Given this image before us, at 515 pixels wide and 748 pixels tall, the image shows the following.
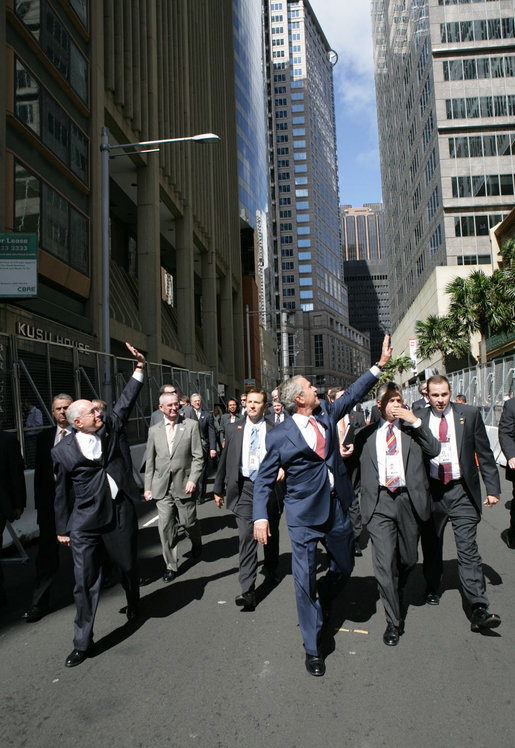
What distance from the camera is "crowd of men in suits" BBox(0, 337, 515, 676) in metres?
4.05

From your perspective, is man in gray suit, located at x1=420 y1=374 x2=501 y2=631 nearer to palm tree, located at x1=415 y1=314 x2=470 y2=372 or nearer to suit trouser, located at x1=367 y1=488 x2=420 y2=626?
suit trouser, located at x1=367 y1=488 x2=420 y2=626

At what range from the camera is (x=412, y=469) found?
14.8 ft

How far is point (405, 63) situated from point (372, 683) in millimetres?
73586

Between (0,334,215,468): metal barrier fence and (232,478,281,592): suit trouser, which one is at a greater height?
(0,334,215,468): metal barrier fence

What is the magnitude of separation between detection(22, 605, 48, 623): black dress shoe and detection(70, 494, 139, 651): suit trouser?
0.90 metres

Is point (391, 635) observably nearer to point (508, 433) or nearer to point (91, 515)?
point (91, 515)

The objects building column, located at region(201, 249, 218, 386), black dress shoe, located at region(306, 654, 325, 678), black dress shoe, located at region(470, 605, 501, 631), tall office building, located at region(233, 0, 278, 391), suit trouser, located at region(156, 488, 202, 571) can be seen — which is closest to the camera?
black dress shoe, located at region(306, 654, 325, 678)

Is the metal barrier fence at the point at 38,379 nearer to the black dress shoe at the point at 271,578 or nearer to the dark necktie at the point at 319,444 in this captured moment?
the black dress shoe at the point at 271,578

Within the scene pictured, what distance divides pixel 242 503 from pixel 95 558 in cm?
167

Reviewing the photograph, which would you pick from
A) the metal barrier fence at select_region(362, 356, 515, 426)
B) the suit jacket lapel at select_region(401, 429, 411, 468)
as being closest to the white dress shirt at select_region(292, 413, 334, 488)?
the suit jacket lapel at select_region(401, 429, 411, 468)

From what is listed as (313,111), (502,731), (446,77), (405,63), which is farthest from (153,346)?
(313,111)

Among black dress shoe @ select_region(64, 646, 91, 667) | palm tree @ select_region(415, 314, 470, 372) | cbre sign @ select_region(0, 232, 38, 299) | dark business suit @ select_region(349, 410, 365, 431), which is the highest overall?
palm tree @ select_region(415, 314, 470, 372)

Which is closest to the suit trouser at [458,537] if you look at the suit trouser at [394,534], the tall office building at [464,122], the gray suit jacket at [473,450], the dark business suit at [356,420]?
the gray suit jacket at [473,450]

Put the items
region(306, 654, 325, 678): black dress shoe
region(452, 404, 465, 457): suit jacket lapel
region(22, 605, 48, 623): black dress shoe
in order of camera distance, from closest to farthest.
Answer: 1. region(306, 654, 325, 678): black dress shoe
2. region(452, 404, 465, 457): suit jacket lapel
3. region(22, 605, 48, 623): black dress shoe
